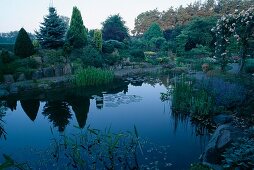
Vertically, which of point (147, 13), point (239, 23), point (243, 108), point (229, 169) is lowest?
point (229, 169)

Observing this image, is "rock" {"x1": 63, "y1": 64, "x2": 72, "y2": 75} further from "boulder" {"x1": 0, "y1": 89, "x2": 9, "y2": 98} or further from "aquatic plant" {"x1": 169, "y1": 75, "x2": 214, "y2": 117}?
"aquatic plant" {"x1": 169, "y1": 75, "x2": 214, "y2": 117}

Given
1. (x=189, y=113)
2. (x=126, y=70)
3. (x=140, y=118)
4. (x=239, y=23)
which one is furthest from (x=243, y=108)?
(x=126, y=70)

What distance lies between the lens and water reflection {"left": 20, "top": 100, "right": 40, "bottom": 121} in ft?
32.0

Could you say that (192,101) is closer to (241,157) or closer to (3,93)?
(241,157)

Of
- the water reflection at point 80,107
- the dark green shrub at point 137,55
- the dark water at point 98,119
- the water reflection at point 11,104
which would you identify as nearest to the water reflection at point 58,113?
the dark water at point 98,119

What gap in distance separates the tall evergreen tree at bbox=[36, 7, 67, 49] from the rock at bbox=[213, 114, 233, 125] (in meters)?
14.8

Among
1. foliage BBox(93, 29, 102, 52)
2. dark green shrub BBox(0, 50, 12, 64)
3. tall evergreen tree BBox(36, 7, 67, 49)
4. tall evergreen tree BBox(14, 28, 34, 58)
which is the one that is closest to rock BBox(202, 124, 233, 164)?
dark green shrub BBox(0, 50, 12, 64)

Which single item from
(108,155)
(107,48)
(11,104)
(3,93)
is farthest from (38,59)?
(108,155)

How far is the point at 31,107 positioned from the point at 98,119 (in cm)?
353

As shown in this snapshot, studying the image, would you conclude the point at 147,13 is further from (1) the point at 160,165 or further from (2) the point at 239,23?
(1) the point at 160,165

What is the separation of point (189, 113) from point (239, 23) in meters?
6.86

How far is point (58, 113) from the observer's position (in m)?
9.77

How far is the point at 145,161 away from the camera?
5.80 m

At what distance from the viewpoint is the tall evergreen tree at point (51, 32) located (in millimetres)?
19281
